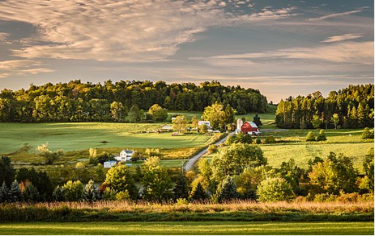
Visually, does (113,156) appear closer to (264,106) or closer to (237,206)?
(237,206)

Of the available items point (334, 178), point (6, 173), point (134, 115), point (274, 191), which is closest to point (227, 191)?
point (274, 191)

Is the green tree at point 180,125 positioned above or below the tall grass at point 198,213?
above

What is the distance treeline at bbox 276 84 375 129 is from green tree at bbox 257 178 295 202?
72.4 metres

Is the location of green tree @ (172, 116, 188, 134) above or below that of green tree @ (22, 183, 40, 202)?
above

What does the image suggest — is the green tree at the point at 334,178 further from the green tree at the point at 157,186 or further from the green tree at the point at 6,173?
the green tree at the point at 6,173

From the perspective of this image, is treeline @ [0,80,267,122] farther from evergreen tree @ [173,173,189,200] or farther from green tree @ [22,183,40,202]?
evergreen tree @ [173,173,189,200]

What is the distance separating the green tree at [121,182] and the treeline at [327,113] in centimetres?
7293

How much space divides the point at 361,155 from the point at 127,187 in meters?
30.9

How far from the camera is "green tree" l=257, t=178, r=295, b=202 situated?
2589cm

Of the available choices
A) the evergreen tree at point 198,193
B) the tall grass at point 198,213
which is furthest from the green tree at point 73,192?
the tall grass at point 198,213

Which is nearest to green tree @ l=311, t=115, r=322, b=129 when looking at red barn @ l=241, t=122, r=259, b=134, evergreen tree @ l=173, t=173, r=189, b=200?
red barn @ l=241, t=122, r=259, b=134

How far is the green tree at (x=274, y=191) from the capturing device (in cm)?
2589

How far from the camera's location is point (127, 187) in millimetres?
31516

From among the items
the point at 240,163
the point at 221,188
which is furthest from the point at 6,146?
the point at 221,188
